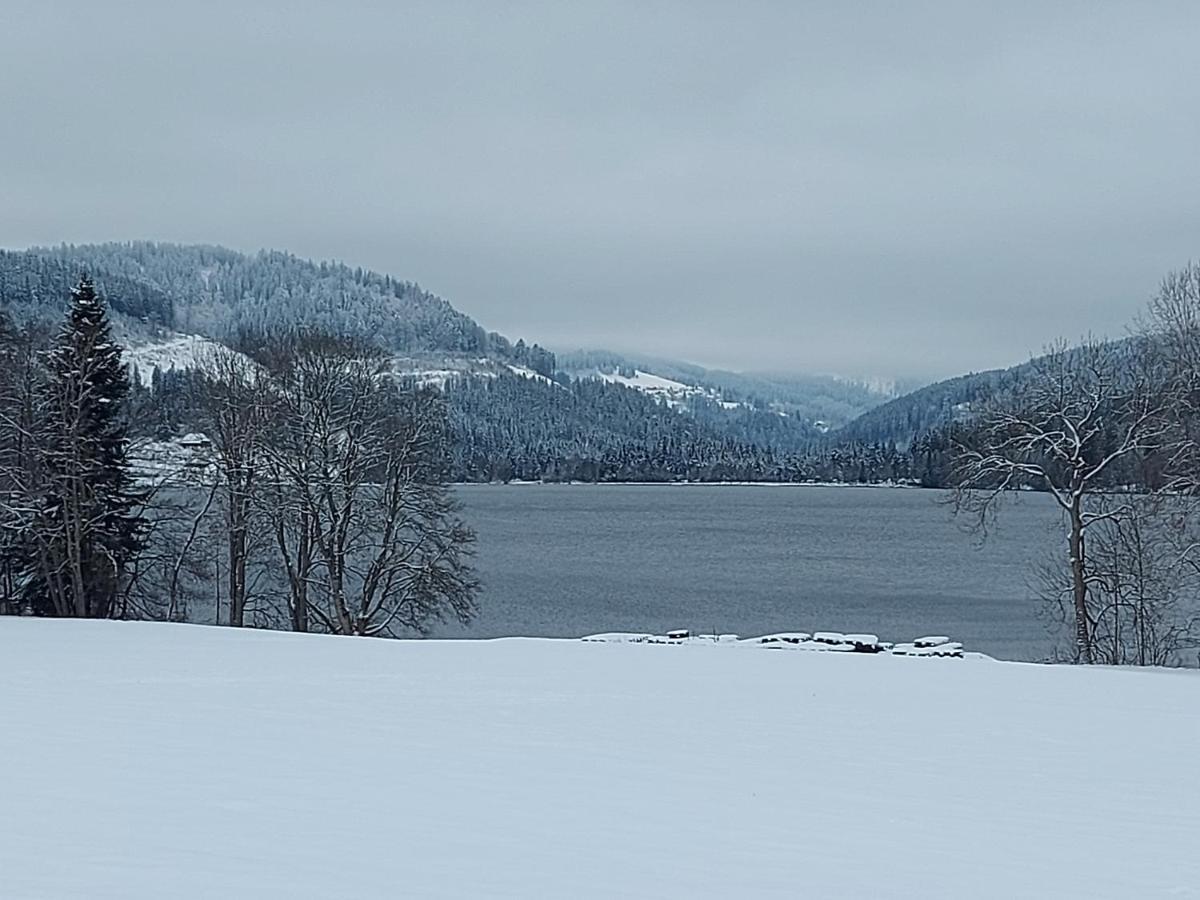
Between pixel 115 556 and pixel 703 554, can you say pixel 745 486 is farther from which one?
pixel 115 556

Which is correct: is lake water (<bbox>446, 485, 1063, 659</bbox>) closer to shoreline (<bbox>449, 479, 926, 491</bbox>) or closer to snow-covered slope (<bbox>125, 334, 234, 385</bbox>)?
shoreline (<bbox>449, 479, 926, 491</bbox>)

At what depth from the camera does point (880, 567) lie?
58.4 metres

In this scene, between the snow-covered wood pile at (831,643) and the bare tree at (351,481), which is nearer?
the snow-covered wood pile at (831,643)

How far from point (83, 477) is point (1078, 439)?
20145 millimetres

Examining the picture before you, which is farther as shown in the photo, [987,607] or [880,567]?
[880,567]

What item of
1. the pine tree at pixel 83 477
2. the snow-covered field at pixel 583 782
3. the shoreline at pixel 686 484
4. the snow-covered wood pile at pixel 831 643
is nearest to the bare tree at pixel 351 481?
the pine tree at pixel 83 477

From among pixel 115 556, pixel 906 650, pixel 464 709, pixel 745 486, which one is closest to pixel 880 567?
pixel 906 650

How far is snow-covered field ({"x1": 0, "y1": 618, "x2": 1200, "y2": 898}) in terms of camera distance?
6.94m

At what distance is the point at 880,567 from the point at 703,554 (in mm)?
9691

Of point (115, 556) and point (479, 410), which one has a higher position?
point (479, 410)

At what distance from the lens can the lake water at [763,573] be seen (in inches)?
1578

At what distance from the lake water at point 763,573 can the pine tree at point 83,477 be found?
11.8 meters

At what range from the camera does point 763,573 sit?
5534 cm

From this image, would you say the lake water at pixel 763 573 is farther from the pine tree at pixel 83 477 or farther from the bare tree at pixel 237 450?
the pine tree at pixel 83 477
